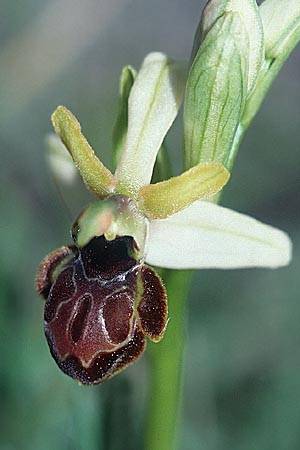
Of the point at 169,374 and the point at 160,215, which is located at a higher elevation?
the point at 160,215

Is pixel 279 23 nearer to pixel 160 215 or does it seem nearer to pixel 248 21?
pixel 248 21

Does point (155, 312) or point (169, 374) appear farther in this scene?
point (169, 374)

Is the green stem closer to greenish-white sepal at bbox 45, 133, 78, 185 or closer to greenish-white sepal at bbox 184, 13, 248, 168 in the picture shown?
greenish-white sepal at bbox 184, 13, 248, 168

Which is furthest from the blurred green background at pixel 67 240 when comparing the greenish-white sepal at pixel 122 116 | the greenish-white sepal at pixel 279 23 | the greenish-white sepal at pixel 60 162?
the greenish-white sepal at pixel 279 23

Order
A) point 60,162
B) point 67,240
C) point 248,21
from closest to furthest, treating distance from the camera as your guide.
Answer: point 248,21
point 60,162
point 67,240

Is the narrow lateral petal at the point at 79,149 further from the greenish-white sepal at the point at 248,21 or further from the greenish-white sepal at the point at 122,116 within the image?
the greenish-white sepal at the point at 248,21

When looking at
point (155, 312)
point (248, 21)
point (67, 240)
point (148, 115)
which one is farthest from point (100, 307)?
point (67, 240)
